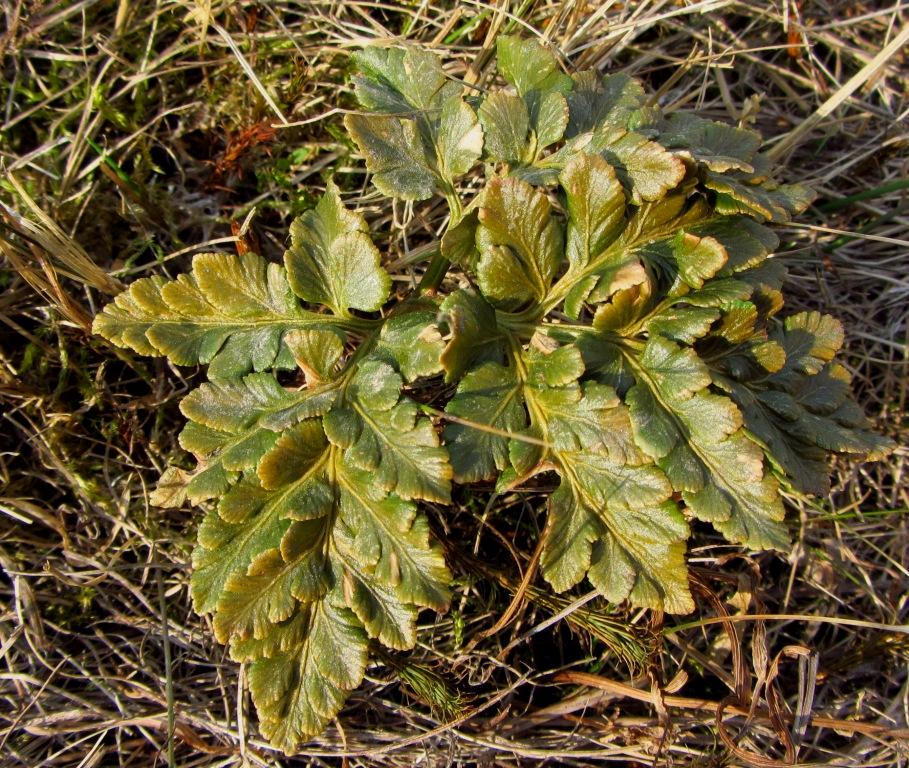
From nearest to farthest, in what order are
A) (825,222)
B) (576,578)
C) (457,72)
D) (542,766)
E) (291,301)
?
(576,578) → (291,301) → (542,766) → (457,72) → (825,222)

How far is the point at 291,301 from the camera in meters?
2.49

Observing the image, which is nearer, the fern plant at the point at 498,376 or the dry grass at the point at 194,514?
the fern plant at the point at 498,376

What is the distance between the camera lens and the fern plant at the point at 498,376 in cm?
223

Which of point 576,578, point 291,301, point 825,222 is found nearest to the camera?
point 576,578

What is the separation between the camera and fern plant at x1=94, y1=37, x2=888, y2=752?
223cm

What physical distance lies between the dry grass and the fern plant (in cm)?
64

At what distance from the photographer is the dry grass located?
2.86 metres

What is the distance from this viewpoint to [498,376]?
2.35m

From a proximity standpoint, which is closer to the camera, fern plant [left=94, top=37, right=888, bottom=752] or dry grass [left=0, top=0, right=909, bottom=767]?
fern plant [left=94, top=37, right=888, bottom=752]

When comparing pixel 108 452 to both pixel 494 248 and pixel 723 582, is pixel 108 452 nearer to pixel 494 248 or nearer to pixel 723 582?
pixel 494 248

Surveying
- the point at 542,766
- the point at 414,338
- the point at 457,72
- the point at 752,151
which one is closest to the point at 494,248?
the point at 414,338

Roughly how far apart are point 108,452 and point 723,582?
2.55 meters

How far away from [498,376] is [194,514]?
1437mm

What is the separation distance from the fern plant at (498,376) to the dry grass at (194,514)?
64cm
